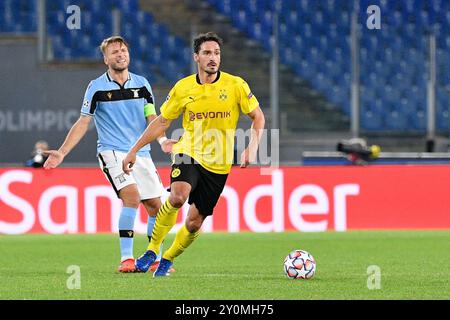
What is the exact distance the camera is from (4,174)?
623 inches

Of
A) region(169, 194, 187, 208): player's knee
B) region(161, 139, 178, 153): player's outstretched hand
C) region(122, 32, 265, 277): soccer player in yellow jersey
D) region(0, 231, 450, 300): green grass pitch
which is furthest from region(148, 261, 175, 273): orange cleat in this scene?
region(161, 139, 178, 153): player's outstretched hand

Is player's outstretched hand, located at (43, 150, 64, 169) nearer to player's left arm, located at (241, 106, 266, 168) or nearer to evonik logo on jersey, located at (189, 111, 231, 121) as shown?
evonik logo on jersey, located at (189, 111, 231, 121)

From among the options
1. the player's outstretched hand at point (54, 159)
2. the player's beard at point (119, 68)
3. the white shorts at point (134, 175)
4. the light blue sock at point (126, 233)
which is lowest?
the light blue sock at point (126, 233)

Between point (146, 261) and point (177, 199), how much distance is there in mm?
880

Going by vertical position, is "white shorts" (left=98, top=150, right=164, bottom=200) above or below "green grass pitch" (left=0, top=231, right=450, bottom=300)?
above

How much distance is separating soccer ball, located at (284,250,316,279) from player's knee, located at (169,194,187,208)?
99cm

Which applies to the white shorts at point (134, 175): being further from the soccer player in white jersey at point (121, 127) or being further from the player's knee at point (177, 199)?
the player's knee at point (177, 199)

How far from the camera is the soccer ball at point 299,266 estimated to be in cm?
877

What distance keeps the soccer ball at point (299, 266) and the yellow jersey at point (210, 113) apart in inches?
35.3

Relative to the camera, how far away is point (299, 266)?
8.78 meters

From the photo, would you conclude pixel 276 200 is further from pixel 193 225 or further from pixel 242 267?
pixel 193 225

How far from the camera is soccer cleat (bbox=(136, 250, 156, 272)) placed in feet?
30.5

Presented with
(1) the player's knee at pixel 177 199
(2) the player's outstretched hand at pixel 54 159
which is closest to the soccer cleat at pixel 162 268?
(1) the player's knee at pixel 177 199

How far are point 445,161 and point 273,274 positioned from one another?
892cm
